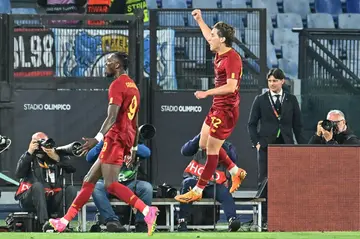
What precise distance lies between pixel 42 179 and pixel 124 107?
2667 millimetres

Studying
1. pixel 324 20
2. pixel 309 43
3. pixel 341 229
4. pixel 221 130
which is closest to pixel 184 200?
pixel 221 130

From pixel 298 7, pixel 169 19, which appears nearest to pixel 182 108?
pixel 169 19

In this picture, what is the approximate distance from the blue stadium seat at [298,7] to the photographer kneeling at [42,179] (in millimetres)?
10085

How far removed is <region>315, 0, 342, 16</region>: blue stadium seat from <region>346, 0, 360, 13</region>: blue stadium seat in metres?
0.16

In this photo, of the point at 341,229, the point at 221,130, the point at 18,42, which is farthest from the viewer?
the point at 18,42

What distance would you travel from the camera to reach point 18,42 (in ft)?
57.9

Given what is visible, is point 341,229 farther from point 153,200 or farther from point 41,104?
point 41,104

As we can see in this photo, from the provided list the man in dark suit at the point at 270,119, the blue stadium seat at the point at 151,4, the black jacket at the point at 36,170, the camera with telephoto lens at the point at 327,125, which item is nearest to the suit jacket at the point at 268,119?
the man in dark suit at the point at 270,119

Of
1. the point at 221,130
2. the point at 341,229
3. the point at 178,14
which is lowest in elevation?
the point at 341,229

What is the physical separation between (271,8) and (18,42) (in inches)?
338

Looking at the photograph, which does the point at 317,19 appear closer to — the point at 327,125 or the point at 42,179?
the point at 327,125

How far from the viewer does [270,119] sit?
54.2 ft

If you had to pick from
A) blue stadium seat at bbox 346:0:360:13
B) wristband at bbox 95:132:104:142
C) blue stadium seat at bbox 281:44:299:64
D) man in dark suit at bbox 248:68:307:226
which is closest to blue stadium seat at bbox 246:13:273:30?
man in dark suit at bbox 248:68:307:226

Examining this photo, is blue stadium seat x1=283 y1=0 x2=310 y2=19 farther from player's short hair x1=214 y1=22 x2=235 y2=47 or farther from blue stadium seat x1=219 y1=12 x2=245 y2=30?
player's short hair x1=214 y1=22 x2=235 y2=47
